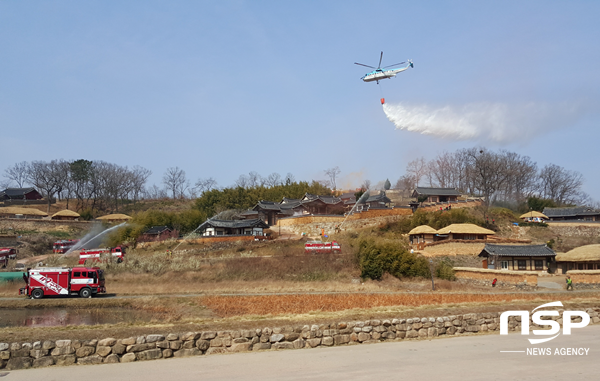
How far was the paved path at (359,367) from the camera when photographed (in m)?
10.2

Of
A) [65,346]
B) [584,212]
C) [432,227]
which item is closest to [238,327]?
[65,346]

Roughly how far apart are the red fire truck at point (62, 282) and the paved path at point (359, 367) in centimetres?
2044

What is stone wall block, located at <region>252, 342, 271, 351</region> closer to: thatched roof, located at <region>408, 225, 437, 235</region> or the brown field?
the brown field

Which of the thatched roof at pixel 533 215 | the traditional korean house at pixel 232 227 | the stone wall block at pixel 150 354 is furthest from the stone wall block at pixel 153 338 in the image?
the thatched roof at pixel 533 215

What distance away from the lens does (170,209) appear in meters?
98.3

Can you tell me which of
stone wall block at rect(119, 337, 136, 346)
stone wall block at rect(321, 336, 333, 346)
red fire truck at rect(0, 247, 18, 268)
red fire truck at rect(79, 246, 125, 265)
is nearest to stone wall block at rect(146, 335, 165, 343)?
stone wall block at rect(119, 337, 136, 346)

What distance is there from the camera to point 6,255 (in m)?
49.2

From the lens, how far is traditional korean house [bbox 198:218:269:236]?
5819 centimetres

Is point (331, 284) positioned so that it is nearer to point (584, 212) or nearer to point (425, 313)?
point (425, 313)

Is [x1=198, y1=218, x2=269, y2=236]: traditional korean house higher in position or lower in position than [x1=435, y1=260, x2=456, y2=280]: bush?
higher

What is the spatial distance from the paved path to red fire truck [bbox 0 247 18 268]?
144ft

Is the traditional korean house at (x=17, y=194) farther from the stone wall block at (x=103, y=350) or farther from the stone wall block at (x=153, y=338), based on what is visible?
the stone wall block at (x=153, y=338)

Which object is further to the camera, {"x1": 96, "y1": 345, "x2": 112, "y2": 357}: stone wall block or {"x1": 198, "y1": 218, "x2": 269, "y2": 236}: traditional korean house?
{"x1": 198, "y1": 218, "x2": 269, "y2": 236}: traditional korean house

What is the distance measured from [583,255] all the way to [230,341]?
36491mm
